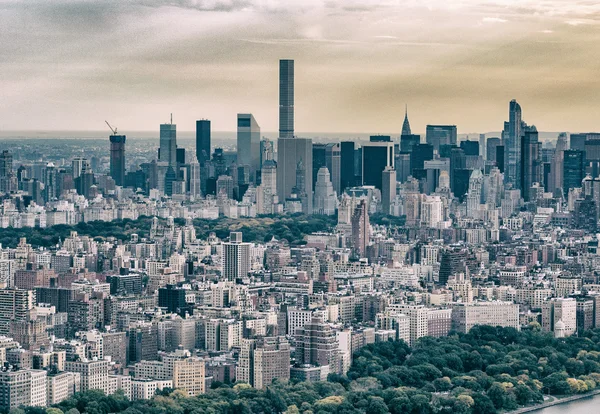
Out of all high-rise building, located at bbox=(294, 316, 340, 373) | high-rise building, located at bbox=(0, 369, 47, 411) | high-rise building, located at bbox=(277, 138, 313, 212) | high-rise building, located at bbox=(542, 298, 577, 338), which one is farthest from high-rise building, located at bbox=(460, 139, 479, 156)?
high-rise building, located at bbox=(0, 369, 47, 411)

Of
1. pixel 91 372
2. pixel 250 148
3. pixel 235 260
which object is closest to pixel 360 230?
pixel 235 260

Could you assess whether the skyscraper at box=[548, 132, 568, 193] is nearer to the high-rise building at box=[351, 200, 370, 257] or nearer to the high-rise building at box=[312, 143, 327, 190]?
the high-rise building at box=[312, 143, 327, 190]

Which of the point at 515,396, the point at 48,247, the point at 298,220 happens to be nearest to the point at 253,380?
the point at 515,396

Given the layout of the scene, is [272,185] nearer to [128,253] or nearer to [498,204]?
[498,204]

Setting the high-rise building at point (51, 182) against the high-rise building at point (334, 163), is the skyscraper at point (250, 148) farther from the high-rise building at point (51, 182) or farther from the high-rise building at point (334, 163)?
the high-rise building at point (51, 182)

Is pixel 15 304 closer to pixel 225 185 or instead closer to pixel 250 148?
pixel 225 185

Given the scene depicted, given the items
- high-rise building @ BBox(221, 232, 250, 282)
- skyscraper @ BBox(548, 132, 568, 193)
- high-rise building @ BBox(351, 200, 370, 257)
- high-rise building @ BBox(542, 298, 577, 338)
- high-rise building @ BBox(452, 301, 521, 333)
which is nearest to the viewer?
high-rise building @ BBox(452, 301, 521, 333)
